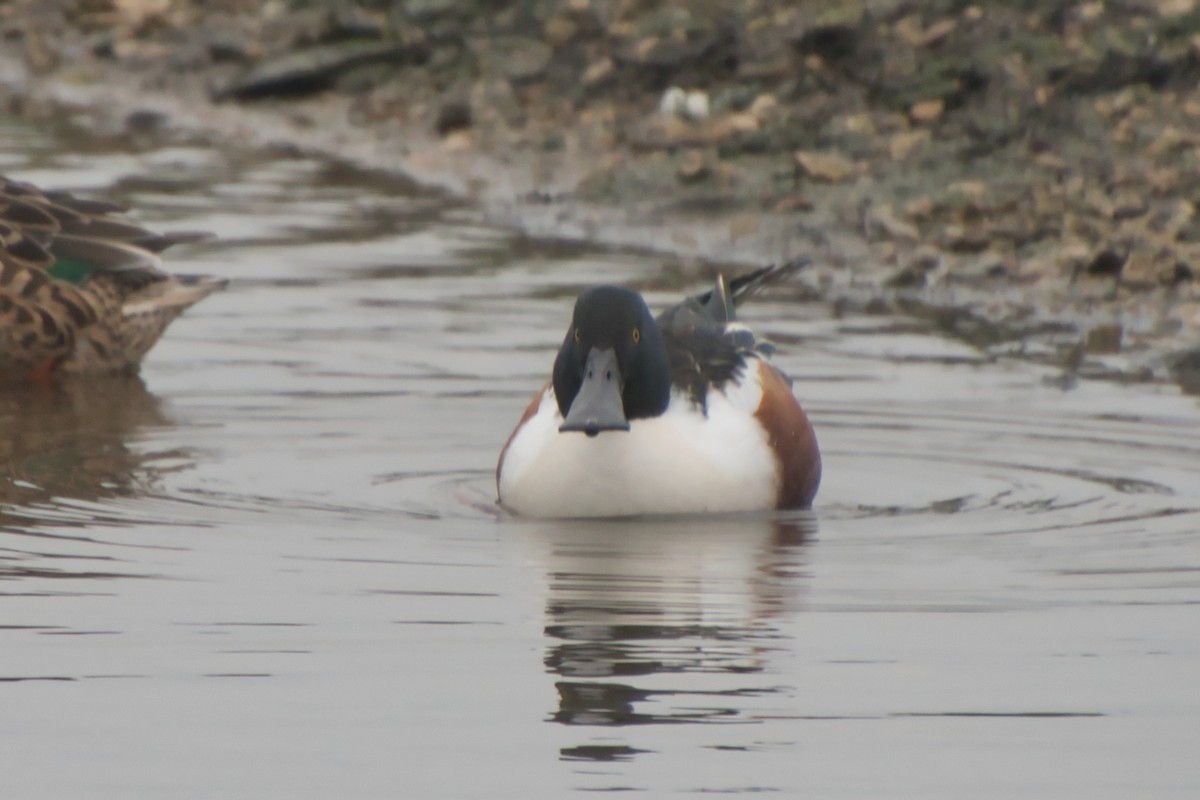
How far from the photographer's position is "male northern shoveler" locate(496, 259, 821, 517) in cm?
654

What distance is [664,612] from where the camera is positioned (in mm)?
5336

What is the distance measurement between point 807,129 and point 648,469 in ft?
21.0

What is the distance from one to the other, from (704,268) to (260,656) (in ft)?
20.0

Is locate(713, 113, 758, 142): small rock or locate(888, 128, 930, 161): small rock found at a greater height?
locate(713, 113, 758, 142): small rock

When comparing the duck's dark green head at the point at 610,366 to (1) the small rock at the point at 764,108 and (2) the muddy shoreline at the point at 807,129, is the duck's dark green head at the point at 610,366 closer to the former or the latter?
(2) the muddy shoreline at the point at 807,129

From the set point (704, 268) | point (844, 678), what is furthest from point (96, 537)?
point (704, 268)

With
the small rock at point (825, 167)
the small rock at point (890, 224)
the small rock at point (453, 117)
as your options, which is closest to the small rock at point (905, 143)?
the small rock at point (825, 167)

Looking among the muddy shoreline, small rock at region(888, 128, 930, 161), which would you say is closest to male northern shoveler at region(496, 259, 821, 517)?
the muddy shoreline

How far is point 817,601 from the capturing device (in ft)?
18.0

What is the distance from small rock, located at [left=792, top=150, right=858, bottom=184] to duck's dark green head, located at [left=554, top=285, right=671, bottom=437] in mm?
5353

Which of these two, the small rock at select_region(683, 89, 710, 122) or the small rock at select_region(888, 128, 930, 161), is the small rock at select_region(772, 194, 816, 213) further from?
the small rock at select_region(683, 89, 710, 122)

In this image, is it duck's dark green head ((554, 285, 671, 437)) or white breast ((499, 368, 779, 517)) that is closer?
duck's dark green head ((554, 285, 671, 437))

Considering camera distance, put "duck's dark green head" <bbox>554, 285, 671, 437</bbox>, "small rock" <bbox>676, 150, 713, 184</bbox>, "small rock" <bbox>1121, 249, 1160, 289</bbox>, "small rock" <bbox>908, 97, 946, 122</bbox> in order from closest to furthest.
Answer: "duck's dark green head" <bbox>554, 285, 671, 437</bbox>
"small rock" <bbox>1121, 249, 1160, 289</bbox>
"small rock" <bbox>676, 150, 713, 184</bbox>
"small rock" <bbox>908, 97, 946, 122</bbox>

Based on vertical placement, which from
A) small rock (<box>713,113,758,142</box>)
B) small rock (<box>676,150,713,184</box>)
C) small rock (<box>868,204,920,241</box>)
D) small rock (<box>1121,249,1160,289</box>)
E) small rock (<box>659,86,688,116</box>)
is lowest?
small rock (<box>1121,249,1160,289</box>)
